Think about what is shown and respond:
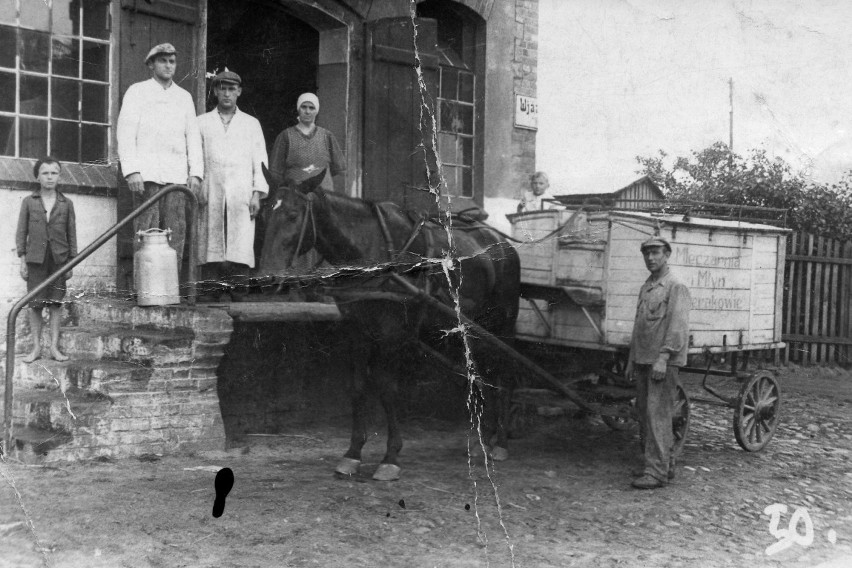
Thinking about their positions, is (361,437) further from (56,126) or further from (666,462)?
(56,126)

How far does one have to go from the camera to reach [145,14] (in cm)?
646

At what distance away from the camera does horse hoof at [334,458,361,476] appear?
19.1 ft

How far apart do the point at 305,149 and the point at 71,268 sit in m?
2.26

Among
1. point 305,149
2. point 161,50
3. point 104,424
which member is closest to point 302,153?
point 305,149

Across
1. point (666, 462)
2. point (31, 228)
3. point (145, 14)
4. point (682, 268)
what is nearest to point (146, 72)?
point (145, 14)

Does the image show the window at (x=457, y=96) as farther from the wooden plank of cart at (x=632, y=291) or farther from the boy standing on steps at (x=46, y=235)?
the boy standing on steps at (x=46, y=235)

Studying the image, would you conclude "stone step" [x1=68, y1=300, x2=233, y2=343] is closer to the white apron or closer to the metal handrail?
the metal handrail

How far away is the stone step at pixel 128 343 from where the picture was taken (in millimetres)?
5777

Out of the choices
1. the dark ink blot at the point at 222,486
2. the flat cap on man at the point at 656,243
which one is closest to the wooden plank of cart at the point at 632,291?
the flat cap on man at the point at 656,243

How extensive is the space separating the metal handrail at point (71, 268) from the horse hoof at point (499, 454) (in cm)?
266

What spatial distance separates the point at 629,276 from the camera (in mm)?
6453

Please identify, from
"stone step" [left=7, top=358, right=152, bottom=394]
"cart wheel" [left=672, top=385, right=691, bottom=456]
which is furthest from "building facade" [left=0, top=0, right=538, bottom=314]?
"cart wheel" [left=672, top=385, right=691, bottom=456]

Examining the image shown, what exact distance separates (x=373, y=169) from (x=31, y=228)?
3.28 m

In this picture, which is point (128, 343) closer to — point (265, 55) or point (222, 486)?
point (222, 486)
